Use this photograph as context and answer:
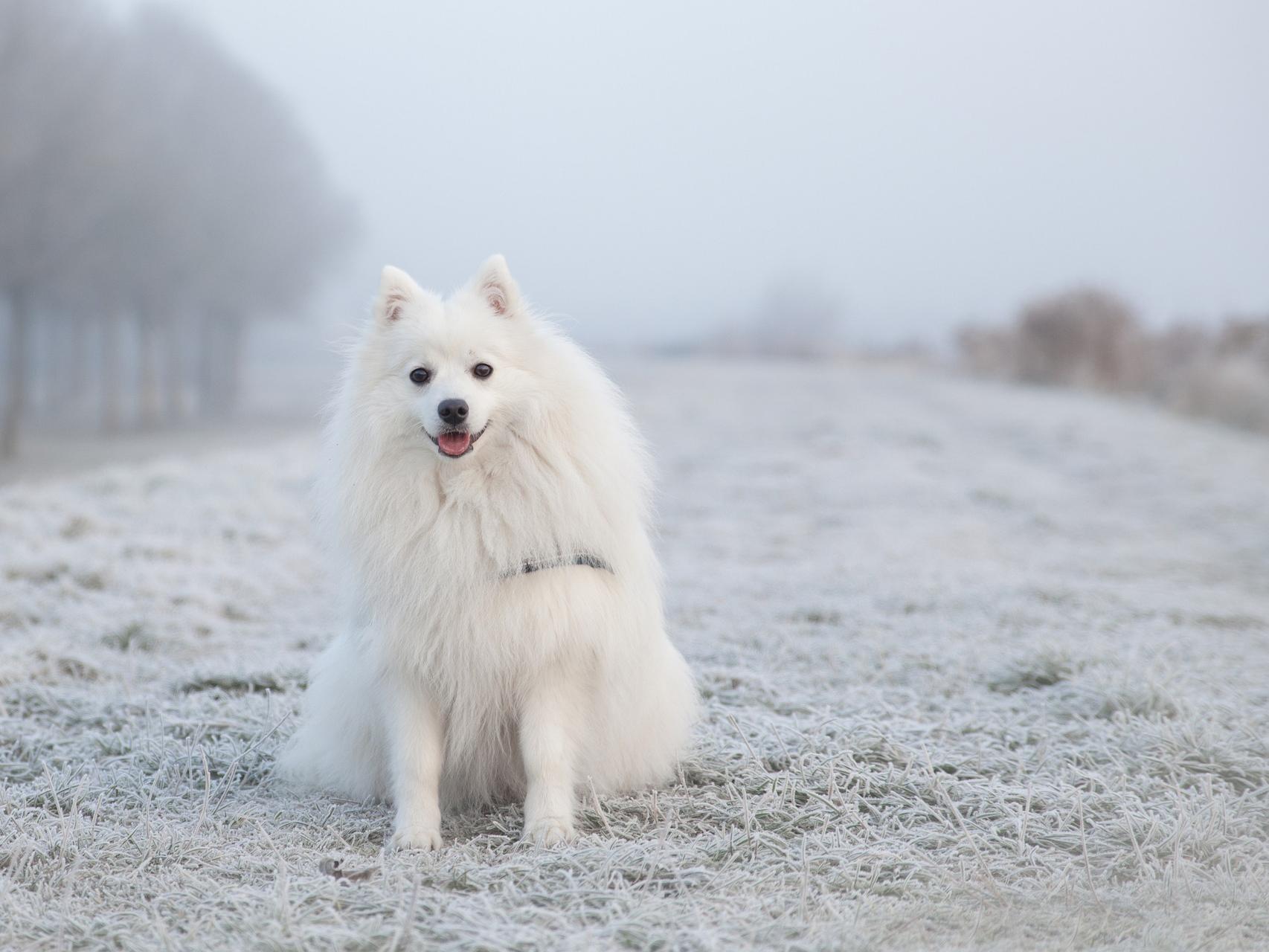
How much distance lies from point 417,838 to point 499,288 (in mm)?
1461

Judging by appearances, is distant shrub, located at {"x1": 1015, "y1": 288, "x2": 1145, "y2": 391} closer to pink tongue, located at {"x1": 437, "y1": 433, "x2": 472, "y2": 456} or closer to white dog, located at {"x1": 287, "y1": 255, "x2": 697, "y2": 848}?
white dog, located at {"x1": 287, "y1": 255, "x2": 697, "y2": 848}

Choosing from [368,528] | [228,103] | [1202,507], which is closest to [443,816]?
[368,528]

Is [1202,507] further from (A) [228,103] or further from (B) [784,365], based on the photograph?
(B) [784,365]

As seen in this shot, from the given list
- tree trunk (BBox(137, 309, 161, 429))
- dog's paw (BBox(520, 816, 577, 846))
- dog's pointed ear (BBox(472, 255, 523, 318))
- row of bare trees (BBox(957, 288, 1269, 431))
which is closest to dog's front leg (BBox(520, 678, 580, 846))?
dog's paw (BBox(520, 816, 577, 846))

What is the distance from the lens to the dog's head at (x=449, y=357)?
2.52 m

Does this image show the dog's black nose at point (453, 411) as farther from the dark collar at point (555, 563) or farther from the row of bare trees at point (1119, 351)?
the row of bare trees at point (1119, 351)

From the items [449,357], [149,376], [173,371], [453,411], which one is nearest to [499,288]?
[449,357]

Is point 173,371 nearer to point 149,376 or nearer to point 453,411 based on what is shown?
point 149,376

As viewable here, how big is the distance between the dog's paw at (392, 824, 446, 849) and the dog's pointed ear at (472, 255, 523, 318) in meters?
1.37

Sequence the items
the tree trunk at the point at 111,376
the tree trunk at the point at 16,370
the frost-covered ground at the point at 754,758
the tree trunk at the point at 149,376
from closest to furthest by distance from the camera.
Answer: the frost-covered ground at the point at 754,758
the tree trunk at the point at 16,370
the tree trunk at the point at 111,376
the tree trunk at the point at 149,376

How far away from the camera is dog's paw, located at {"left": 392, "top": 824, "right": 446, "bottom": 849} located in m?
2.51

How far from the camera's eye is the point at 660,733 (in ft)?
9.54

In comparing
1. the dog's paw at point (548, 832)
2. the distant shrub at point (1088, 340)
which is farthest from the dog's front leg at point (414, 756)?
the distant shrub at point (1088, 340)

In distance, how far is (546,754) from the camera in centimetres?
260
